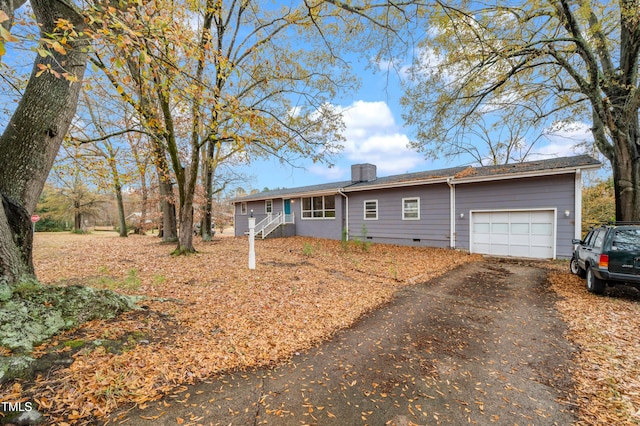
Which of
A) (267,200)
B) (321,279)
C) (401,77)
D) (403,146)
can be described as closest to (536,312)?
(321,279)

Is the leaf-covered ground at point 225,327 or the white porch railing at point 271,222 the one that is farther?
the white porch railing at point 271,222

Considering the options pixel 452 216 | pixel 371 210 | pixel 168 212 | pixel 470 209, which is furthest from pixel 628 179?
pixel 168 212

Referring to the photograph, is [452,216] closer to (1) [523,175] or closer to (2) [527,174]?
(1) [523,175]

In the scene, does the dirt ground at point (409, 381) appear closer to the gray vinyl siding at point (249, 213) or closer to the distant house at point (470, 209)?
the distant house at point (470, 209)

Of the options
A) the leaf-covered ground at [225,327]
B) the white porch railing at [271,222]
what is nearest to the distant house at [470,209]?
the white porch railing at [271,222]

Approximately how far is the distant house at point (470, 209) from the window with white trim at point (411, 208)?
2 cm

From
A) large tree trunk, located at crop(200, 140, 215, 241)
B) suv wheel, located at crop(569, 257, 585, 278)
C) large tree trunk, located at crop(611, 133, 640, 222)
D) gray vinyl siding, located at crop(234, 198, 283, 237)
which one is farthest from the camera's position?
gray vinyl siding, located at crop(234, 198, 283, 237)

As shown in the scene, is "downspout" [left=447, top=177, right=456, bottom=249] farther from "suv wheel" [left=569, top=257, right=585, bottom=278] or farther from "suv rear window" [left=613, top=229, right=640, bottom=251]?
"suv rear window" [left=613, top=229, right=640, bottom=251]

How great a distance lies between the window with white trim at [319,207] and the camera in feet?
52.7

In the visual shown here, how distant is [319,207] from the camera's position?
16.7 meters

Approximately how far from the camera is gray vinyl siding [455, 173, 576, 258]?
9023 millimetres

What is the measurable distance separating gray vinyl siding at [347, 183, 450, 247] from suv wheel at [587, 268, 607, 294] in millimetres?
5767

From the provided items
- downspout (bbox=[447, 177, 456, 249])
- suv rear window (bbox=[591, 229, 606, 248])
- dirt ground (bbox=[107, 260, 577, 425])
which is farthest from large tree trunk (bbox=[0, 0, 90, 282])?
downspout (bbox=[447, 177, 456, 249])

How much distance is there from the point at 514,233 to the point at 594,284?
4945 mm
